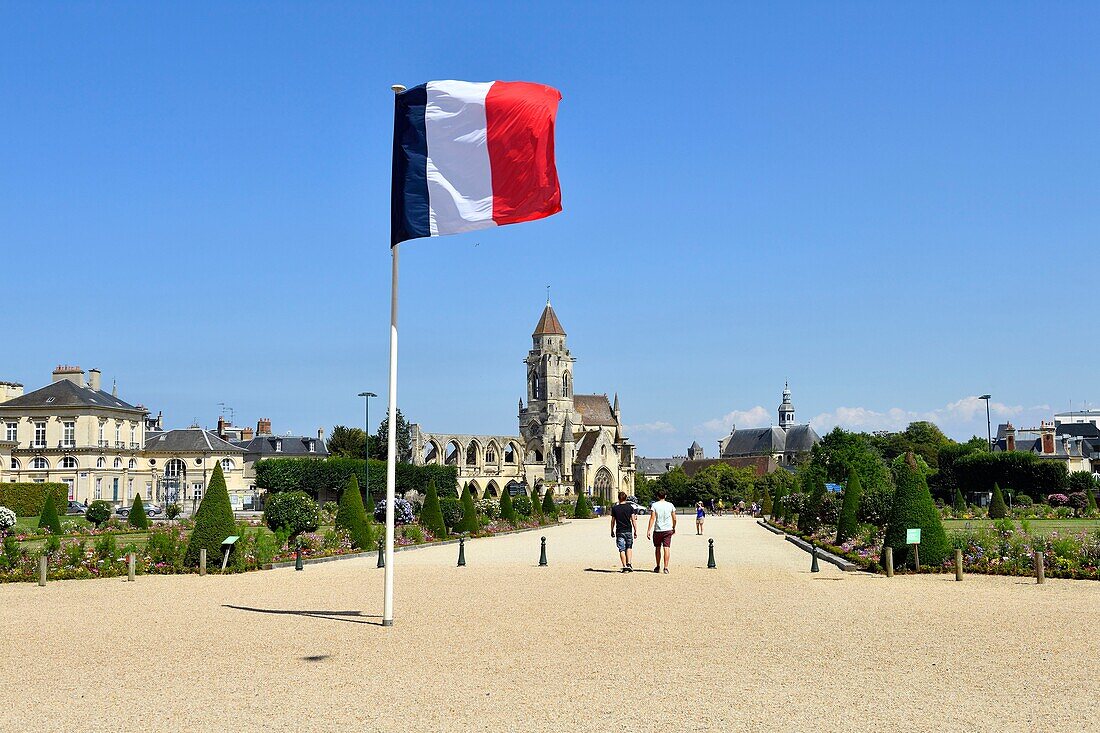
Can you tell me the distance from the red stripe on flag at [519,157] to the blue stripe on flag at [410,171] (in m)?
0.87

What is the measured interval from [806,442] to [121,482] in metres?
98.9

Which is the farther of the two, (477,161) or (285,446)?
(285,446)

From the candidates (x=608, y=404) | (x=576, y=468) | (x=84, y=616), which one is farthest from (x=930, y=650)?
(x=608, y=404)

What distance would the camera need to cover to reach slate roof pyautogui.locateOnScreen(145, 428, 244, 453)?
256 ft

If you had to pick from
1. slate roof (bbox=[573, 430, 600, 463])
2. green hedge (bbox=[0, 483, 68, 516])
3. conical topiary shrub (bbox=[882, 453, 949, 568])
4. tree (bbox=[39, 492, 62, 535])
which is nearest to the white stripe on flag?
conical topiary shrub (bbox=[882, 453, 949, 568])

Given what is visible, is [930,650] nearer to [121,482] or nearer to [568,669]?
[568,669]

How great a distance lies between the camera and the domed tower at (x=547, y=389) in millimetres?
114938

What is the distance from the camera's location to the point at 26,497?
5406 cm

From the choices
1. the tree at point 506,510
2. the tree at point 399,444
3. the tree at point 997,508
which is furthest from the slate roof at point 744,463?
the tree at point 506,510

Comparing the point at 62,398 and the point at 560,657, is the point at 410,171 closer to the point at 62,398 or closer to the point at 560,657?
the point at 560,657

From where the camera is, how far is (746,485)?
98250 mm

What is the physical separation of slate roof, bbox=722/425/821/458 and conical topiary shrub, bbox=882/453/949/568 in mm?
126169

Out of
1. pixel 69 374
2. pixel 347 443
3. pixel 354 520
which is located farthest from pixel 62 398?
pixel 354 520

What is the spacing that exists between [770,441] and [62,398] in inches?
4062
